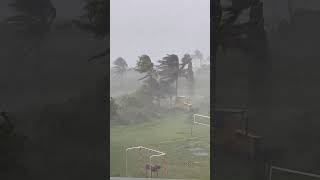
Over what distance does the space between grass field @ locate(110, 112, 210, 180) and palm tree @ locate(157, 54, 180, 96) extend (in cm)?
42

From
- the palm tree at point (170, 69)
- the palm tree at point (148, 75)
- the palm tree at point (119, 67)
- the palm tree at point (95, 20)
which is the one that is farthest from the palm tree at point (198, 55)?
the palm tree at point (95, 20)

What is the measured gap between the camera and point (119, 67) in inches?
165

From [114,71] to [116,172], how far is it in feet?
4.05

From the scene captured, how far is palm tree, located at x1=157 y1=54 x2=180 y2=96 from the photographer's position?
431cm

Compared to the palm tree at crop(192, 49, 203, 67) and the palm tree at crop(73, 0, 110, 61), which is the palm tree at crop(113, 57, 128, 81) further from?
the palm tree at crop(192, 49, 203, 67)

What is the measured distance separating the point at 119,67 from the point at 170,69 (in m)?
0.64

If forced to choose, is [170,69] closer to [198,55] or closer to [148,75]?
[148,75]

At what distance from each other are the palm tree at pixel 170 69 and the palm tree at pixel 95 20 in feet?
2.44

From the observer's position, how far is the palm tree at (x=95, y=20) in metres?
3.98
